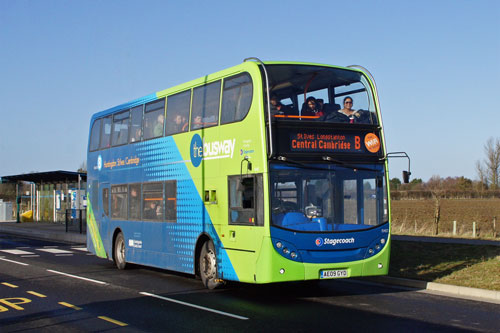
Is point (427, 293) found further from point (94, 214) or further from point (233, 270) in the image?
point (94, 214)

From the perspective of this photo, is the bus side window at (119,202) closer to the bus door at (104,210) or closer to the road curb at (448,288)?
the bus door at (104,210)

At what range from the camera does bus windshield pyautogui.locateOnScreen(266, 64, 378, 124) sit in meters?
11.6

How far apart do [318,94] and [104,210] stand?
28.8ft

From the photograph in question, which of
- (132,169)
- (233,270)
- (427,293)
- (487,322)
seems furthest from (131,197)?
(487,322)

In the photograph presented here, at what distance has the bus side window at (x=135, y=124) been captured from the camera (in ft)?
53.5

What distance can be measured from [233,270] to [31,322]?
375 centimetres

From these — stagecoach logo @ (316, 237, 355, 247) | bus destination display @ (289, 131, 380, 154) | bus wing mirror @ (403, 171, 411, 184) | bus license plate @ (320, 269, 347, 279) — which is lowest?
bus license plate @ (320, 269, 347, 279)

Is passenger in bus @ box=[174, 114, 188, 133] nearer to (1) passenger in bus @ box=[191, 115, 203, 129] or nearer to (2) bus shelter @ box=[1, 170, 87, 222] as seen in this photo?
(1) passenger in bus @ box=[191, 115, 203, 129]

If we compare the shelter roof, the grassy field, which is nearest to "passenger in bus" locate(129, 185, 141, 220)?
the grassy field

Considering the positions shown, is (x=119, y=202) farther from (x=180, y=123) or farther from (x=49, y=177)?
(x=49, y=177)

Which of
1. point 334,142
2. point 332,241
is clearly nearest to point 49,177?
point 334,142

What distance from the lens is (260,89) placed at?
37.2 ft

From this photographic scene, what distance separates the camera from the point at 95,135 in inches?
756

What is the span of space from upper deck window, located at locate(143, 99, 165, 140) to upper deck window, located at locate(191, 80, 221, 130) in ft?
5.17
